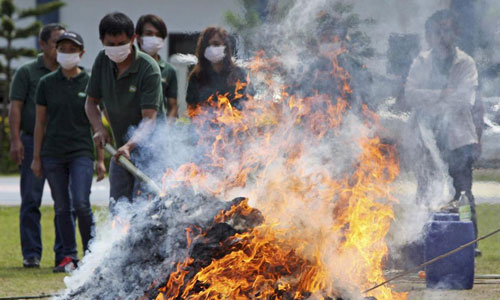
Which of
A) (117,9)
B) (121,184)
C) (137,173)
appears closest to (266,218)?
(137,173)

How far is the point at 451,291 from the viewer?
669 cm

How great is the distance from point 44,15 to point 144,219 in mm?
21375

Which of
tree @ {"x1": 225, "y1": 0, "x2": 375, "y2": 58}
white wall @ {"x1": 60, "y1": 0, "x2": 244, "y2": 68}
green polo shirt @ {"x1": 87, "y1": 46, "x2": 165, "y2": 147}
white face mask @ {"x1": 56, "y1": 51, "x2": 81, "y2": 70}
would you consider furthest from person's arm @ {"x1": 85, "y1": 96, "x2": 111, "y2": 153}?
white wall @ {"x1": 60, "y1": 0, "x2": 244, "y2": 68}

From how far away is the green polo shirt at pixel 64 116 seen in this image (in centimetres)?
809

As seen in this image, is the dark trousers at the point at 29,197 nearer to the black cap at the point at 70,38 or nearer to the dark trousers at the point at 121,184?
the black cap at the point at 70,38

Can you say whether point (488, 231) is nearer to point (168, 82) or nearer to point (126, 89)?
point (168, 82)

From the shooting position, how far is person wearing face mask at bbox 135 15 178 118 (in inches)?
310

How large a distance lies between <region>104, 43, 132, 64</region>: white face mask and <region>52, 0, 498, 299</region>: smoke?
0.61 m

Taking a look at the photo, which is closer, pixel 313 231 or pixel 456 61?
pixel 313 231

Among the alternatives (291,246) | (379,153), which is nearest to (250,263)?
(291,246)

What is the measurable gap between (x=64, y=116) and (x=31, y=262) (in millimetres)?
1433

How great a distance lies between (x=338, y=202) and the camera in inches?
211

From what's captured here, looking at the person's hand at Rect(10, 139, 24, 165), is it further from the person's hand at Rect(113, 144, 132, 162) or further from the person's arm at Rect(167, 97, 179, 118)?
the person's hand at Rect(113, 144, 132, 162)

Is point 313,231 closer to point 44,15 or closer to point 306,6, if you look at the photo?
point 306,6
